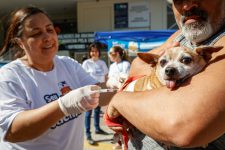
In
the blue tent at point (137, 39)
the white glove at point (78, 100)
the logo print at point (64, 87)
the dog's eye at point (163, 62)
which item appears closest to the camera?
the dog's eye at point (163, 62)

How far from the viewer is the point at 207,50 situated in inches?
65.8

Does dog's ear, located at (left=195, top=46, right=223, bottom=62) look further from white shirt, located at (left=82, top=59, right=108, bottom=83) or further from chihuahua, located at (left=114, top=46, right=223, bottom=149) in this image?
white shirt, located at (left=82, top=59, right=108, bottom=83)

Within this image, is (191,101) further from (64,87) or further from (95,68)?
(95,68)

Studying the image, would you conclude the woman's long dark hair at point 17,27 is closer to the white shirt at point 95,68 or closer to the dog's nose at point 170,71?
the dog's nose at point 170,71

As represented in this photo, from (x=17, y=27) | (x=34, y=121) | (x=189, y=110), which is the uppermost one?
(x=17, y=27)

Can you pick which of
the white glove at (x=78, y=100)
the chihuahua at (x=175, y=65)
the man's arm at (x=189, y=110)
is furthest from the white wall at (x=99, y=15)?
the man's arm at (x=189, y=110)

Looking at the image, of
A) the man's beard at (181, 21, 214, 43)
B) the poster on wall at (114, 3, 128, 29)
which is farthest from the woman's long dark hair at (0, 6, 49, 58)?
the poster on wall at (114, 3, 128, 29)

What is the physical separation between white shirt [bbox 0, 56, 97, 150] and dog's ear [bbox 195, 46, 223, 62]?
115cm

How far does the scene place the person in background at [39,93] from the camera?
6.92 feet

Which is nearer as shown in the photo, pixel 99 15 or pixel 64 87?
pixel 64 87

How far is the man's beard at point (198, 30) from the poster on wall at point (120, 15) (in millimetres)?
16651

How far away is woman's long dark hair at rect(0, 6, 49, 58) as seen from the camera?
2.65 meters

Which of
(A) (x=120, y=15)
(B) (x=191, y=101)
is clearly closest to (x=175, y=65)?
(B) (x=191, y=101)

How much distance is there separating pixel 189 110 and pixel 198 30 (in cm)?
47
